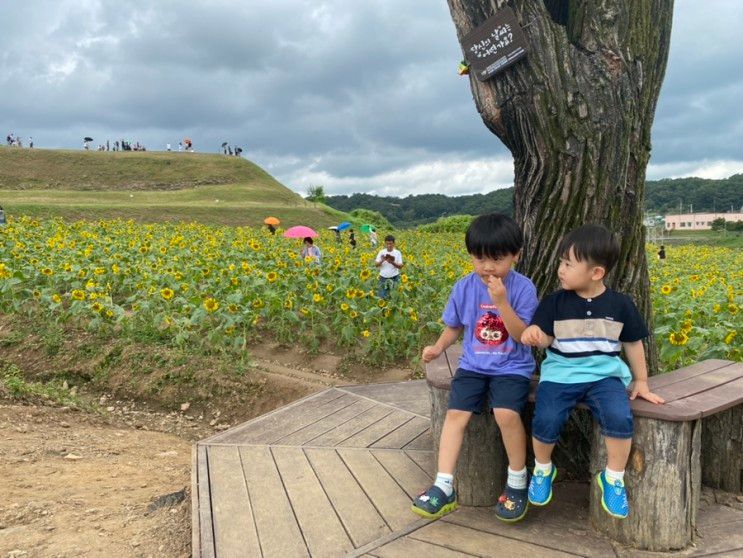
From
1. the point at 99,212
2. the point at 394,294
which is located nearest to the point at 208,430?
the point at 394,294

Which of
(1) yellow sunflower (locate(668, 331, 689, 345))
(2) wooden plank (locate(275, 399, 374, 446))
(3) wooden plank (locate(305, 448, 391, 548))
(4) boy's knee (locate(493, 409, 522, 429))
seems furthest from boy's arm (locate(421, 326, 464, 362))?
(1) yellow sunflower (locate(668, 331, 689, 345))

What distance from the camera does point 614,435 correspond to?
239 cm

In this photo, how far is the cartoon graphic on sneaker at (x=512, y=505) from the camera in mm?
2574

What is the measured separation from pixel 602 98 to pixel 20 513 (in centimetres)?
327

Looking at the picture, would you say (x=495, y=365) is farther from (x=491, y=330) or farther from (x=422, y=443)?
(x=422, y=443)

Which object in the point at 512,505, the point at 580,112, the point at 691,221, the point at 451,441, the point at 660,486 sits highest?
the point at 580,112

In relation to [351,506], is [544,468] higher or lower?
higher

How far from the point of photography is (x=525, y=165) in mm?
2980

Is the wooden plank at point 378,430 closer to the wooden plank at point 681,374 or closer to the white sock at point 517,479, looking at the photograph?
the white sock at point 517,479

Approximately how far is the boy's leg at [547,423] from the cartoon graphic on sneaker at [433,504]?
0.35m

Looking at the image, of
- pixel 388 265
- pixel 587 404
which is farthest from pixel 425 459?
pixel 388 265

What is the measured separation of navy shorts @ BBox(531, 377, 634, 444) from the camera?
238 cm

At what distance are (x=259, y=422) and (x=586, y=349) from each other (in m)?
2.33

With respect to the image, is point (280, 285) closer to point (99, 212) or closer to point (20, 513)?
point (20, 513)
